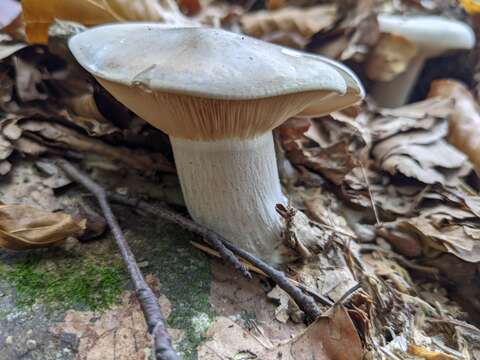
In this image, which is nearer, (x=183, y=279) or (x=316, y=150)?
(x=183, y=279)

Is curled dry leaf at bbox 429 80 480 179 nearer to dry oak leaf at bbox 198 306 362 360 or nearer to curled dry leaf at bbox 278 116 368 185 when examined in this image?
curled dry leaf at bbox 278 116 368 185

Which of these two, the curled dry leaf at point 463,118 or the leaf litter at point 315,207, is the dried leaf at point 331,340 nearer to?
the leaf litter at point 315,207

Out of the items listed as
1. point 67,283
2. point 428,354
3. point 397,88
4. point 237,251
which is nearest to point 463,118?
point 397,88

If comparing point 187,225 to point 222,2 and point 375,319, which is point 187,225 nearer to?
point 375,319

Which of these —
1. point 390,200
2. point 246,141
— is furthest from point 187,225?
point 390,200

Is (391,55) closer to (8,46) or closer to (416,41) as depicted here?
(416,41)

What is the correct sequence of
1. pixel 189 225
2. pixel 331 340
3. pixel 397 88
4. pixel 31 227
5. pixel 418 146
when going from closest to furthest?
pixel 331 340
pixel 31 227
pixel 189 225
pixel 418 146
pixel 397 88
